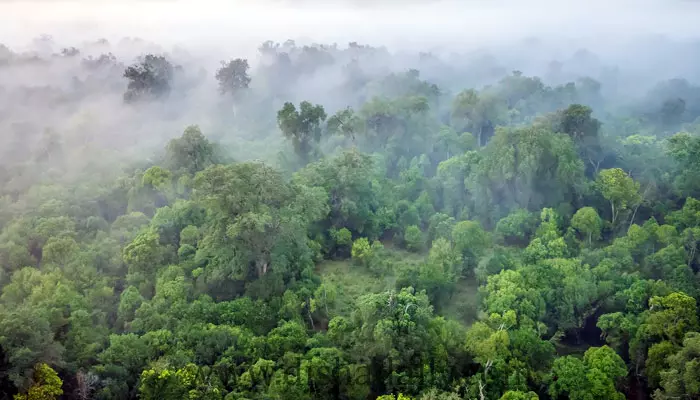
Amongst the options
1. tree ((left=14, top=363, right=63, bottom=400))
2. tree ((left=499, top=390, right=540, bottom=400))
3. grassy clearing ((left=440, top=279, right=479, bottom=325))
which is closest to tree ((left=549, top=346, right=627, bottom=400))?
tree ((left=499, top=390, right=540, bottom=400))

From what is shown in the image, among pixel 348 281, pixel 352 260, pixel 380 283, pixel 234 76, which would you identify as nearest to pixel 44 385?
pixel 348 281

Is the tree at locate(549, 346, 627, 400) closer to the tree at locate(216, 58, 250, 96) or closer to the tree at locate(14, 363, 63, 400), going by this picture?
the tree at locate(14, 363, 63, 400)

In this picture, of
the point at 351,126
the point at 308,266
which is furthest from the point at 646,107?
the point at 308,266

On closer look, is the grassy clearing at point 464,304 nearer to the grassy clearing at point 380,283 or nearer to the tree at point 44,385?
the grassy clearing at point 380,283

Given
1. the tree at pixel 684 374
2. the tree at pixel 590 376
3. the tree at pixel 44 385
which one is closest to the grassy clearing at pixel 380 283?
the tree at pixel 590 376

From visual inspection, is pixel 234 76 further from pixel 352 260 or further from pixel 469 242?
pixel 469 242
